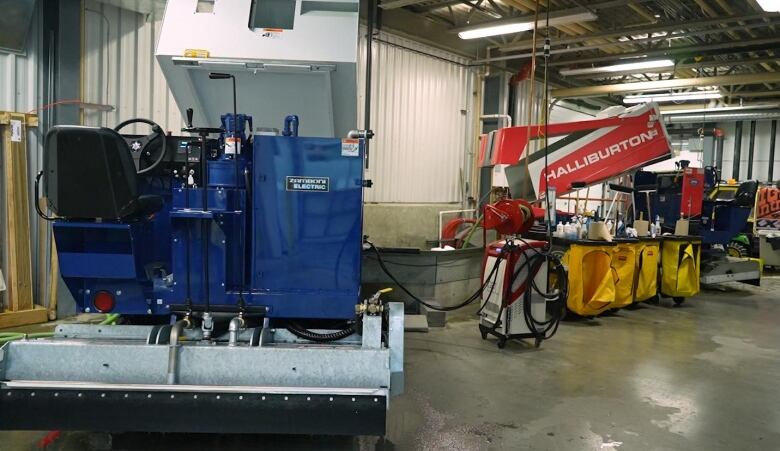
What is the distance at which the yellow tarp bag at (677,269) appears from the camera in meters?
6.79

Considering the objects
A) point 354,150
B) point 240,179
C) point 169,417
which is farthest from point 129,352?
point 354,150

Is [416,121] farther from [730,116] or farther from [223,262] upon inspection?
[730,116]

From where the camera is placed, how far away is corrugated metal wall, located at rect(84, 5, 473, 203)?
5.30 meters

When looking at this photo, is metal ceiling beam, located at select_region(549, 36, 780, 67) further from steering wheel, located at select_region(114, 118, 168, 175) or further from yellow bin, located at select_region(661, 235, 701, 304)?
steering wheel, located at select_region(114, 118, 168, 175)

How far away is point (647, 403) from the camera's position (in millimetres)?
3668

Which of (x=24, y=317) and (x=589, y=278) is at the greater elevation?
(x=589, y=278)

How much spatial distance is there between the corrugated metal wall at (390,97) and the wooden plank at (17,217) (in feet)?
2.05

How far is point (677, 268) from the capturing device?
6801mm

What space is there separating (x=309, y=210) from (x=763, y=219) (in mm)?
10489

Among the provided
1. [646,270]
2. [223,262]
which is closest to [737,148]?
[646,270]

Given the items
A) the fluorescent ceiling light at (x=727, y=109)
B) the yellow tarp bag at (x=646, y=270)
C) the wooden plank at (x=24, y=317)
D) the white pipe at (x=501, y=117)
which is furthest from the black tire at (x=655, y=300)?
the wooden plank at (x=24, y=317)

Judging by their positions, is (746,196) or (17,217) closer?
(17,217)

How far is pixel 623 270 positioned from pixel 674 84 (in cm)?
519

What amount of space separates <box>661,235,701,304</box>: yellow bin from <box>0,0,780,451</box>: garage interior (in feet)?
0.10
